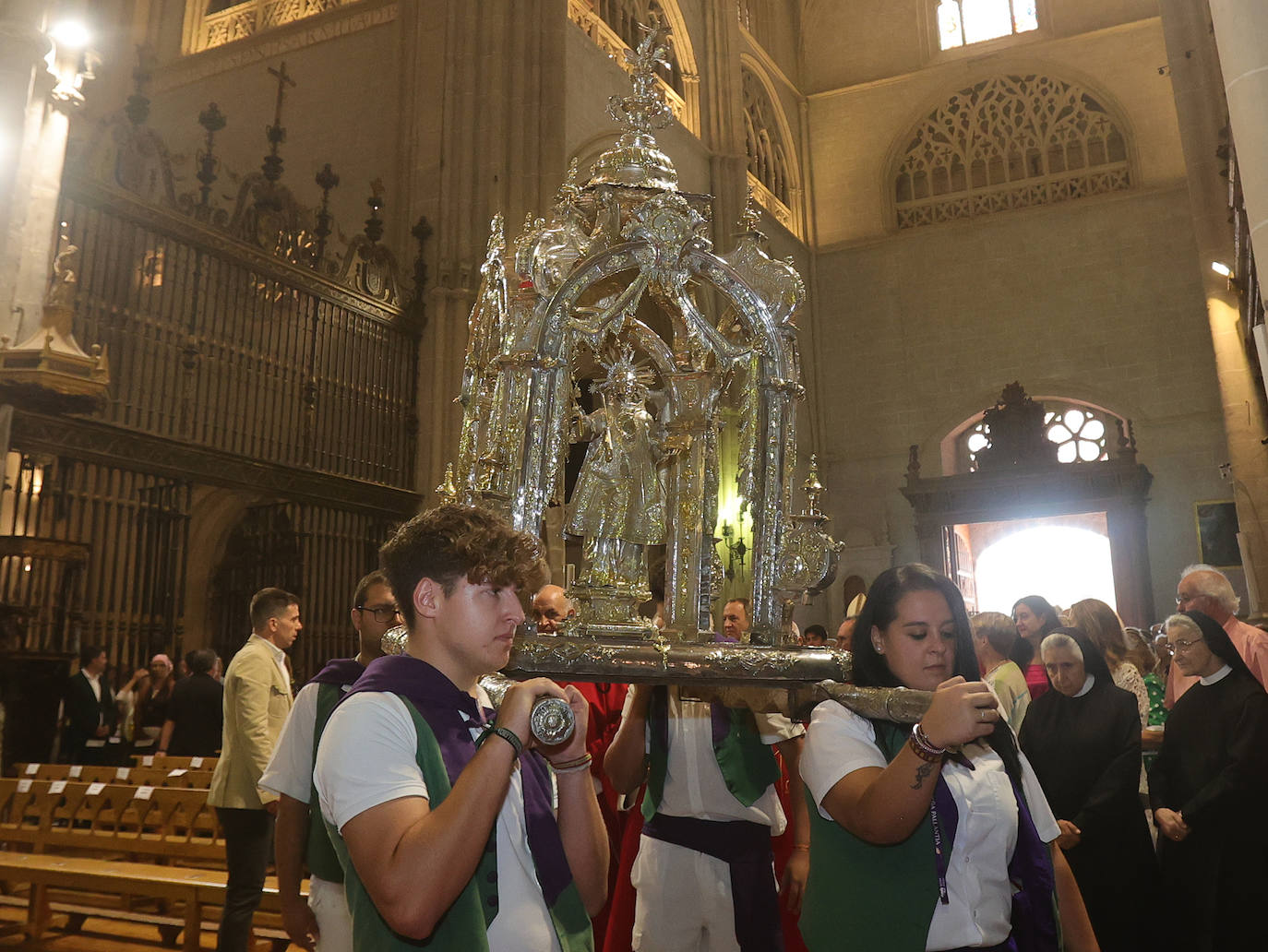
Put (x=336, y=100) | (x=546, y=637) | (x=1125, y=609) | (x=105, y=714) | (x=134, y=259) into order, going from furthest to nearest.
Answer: (x=1125, y=609)
(x=336, y=100)
(x=134, y=259)
(x=105, y=714)
(x=546, y=637)

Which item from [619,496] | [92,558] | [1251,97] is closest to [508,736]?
[619,496]

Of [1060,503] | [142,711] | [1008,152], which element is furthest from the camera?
[1008,152]

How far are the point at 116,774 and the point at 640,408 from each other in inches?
185

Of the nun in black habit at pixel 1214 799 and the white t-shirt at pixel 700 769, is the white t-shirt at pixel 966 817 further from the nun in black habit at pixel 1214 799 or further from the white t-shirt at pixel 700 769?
the nun in black habit at pixel 1214 799

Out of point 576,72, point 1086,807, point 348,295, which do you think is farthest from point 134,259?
point 1086,807

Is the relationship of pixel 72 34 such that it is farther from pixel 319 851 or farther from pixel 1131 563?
pixel 1131 563

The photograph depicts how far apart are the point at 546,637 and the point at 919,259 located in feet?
55.7

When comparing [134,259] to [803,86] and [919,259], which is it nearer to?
[919,259]

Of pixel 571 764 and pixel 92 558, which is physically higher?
pixel 92 558

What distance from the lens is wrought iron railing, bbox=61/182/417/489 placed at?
26.2 feet

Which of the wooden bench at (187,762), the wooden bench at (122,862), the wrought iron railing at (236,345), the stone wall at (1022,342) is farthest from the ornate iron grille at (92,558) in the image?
the stone wall at (1022,342)

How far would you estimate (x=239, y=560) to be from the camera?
941 centimetres

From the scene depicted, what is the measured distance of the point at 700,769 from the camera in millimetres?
3148

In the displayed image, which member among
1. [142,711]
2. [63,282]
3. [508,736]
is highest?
[63,282]
